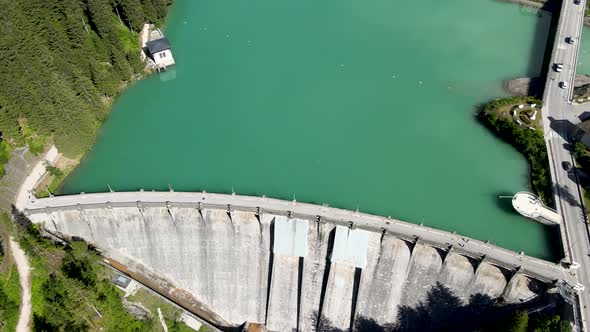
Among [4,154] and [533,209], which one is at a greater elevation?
[533,209]

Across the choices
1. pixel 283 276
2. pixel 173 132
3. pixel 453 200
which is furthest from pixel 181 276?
pixel 453 200

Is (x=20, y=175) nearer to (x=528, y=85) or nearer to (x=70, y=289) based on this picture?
(x=70, y=289)

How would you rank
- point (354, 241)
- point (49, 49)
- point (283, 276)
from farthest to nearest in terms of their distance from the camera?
1. point (49, 49)
2. point (283, 276)
3. point (354, 241)

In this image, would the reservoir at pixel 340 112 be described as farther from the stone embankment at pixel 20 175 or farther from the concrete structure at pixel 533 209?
the stone embankment at pixel 20 175

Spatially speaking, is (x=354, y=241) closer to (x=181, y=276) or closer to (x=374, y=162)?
(x=374, y=162)

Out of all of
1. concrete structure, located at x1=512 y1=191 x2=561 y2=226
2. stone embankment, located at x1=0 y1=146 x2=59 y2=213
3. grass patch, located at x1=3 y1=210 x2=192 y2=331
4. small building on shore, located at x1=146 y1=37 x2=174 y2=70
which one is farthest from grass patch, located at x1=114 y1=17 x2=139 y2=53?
concrete structure, located at x1=512 y1=191 x2=561 y2=226

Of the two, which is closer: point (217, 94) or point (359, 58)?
point (217, 94)

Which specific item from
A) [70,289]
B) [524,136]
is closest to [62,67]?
[70,289]
